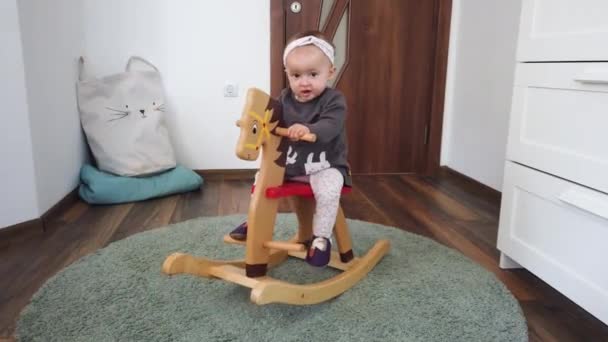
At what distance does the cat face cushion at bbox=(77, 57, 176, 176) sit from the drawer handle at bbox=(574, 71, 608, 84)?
5.78ft

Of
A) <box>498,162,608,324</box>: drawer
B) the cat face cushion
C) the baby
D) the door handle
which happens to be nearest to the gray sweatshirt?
the baby

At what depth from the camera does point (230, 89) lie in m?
2.45

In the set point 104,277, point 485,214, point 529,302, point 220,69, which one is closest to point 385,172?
point 485,214

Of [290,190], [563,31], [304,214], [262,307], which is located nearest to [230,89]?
[304,214]

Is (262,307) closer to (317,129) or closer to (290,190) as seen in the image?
(290,190)

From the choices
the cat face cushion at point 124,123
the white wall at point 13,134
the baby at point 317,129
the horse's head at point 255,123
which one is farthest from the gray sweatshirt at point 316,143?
the cat face cushion at point 124,123

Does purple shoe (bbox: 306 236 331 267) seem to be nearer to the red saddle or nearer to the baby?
the baby

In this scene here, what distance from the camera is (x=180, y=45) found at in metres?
2.38

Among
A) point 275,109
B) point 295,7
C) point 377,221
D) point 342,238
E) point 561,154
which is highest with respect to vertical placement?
point 295,7

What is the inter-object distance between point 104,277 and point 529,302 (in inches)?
45.4

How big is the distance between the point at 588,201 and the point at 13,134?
5.79 feet

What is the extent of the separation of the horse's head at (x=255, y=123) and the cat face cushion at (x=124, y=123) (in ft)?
4.12

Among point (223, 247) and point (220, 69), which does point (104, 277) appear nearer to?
point (223, 247)

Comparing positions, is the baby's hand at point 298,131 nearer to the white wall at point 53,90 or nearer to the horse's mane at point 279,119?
the horse's mane at point 279,119
